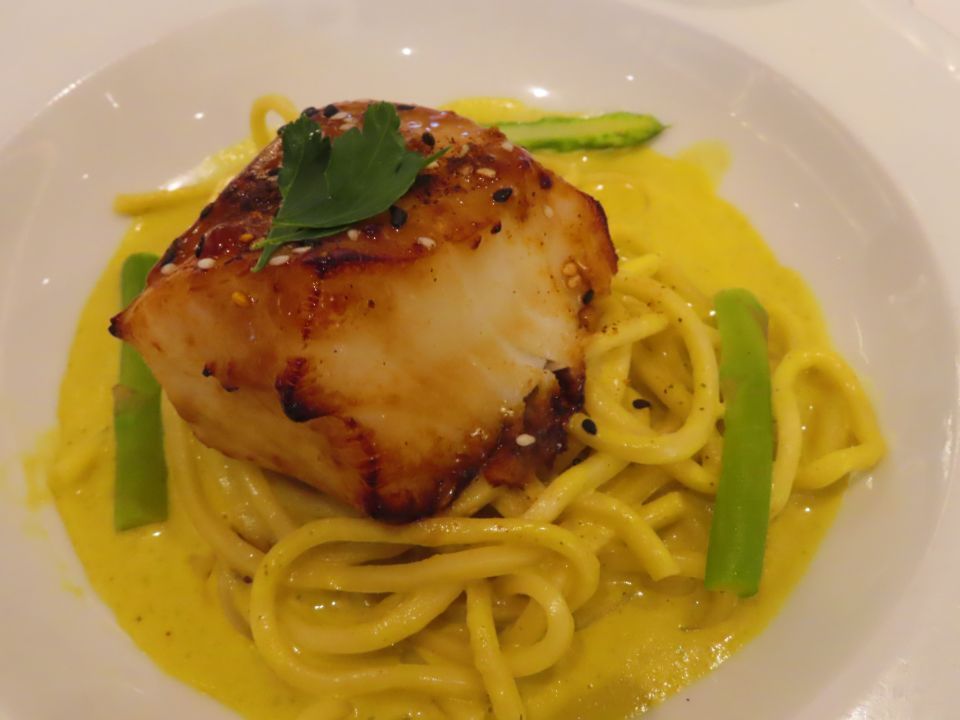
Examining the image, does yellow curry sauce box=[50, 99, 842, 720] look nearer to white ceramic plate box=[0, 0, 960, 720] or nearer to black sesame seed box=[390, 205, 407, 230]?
white ceramic plate box=[0, 0, 960, 720]

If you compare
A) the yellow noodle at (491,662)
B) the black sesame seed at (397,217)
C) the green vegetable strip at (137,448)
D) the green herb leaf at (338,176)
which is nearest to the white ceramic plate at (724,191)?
the green vegetable strip at (137,448)

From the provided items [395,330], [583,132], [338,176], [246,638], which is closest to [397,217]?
[338,176]

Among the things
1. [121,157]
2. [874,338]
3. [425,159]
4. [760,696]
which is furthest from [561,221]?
[121,157]

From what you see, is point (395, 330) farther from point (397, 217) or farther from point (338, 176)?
point (338, 176)

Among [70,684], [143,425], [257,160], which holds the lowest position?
[70,684]

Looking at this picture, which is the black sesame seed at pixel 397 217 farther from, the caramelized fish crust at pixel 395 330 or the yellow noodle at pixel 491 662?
the yellow noodle at pixel 491 662

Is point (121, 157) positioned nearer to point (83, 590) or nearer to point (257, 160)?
point (257, 160)

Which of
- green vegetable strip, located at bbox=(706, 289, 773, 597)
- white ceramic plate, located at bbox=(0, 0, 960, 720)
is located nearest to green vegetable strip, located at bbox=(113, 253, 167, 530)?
white ceramic plate, located at bbox=(0, 0, 960, 720)
